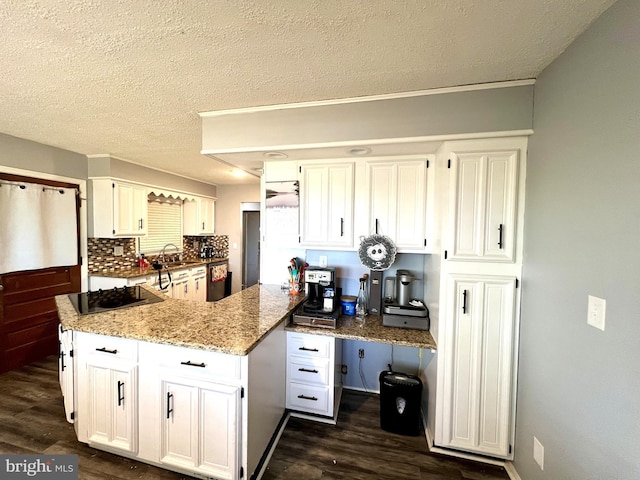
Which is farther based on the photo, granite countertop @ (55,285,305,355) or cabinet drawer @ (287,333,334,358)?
cabinet drawer @ (287,333,334,358)

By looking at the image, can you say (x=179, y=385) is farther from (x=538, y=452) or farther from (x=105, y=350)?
(x=538, y=452)

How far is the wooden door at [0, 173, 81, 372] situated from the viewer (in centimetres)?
271

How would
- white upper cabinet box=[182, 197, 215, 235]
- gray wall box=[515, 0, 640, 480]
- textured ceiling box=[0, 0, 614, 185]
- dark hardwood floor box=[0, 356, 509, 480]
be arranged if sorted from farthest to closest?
white upper cabinet box=[182, 197, 215, 235] < dark hardwood floor box=[0, 356, 509, 480] < textured ceiling box=[0, 0, 614, 185] < gray wall box=[515, 0, 640, 480]

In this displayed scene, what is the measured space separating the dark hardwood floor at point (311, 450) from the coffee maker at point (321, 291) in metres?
0.93

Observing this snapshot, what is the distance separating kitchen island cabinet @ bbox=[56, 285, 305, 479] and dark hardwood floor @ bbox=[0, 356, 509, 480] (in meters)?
0.10

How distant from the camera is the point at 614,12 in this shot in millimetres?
1053

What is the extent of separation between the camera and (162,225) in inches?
176

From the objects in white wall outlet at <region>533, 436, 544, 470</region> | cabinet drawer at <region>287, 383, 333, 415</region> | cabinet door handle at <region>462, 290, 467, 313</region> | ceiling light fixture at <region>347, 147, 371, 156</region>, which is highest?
ceiling light fixture at <region>347, 147, 371, 156</region>

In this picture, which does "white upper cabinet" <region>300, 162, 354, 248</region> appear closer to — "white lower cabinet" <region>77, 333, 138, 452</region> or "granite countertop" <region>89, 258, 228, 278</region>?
"white lower cabinet" <region>77, 333, 138, 452</region>

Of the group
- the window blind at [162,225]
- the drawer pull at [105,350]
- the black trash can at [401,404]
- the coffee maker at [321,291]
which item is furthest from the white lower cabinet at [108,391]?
the window blind at [162,225]

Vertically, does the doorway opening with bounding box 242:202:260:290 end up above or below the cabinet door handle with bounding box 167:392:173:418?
above

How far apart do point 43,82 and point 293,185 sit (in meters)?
1.79

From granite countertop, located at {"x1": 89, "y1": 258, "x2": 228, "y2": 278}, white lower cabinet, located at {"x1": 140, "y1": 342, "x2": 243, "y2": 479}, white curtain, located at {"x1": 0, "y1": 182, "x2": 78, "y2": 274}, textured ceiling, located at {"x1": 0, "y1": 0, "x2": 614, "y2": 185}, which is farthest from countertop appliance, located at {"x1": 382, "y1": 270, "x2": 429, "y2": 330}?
white curtain, located at {"x1": 0, "y1": 182, "x2": 78, "y2": 274}

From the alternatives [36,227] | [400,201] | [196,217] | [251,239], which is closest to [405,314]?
[400,201]
